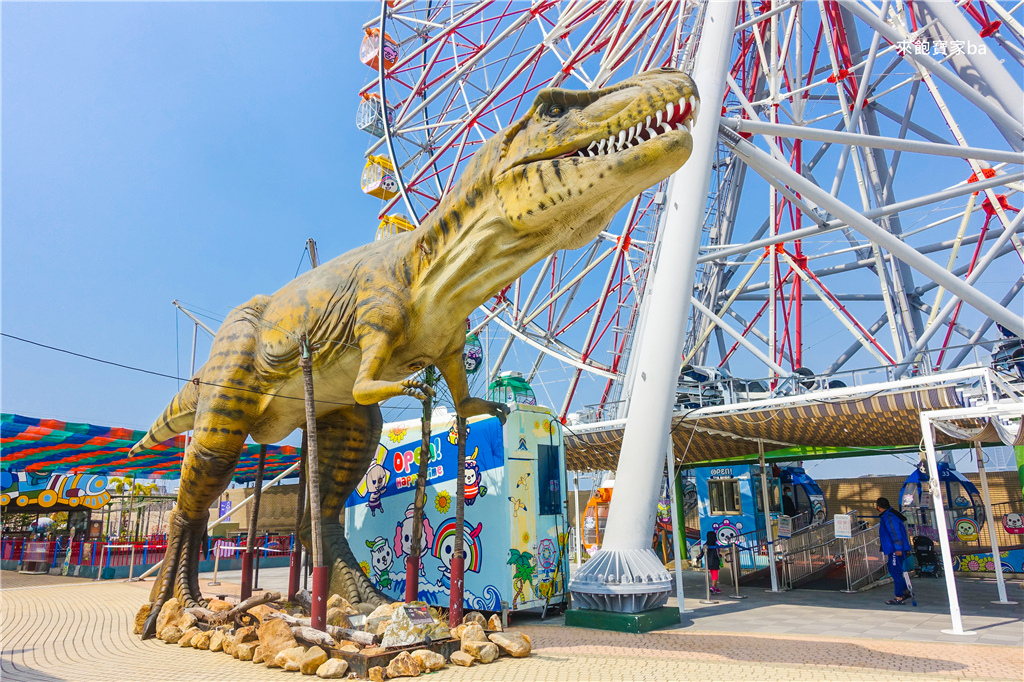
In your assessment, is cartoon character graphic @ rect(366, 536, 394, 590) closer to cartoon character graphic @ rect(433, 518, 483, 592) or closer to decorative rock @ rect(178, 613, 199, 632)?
cartoon character graphic @ rect(433, 518, 483, 592)

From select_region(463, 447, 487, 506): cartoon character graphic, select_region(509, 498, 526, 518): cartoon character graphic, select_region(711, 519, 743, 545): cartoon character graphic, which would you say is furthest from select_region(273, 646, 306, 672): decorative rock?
select_region(711, 519, 743, 545): cartoon character graphic

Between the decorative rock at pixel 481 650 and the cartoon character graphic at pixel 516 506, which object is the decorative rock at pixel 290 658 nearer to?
the decorative rock at pixel 481 650

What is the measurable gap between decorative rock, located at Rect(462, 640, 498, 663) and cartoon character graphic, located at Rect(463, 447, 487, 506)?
297cm

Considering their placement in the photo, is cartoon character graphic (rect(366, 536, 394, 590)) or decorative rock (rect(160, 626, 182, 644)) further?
cartoon character graphic (rect(366, 536, 394, 590))

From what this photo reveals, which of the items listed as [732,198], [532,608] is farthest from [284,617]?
[732,198]

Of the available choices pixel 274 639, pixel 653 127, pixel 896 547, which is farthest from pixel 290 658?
pixel 896 547

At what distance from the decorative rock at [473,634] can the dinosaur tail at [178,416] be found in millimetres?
3996

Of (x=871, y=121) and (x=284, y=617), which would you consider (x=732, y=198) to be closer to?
(x=871, y=121)

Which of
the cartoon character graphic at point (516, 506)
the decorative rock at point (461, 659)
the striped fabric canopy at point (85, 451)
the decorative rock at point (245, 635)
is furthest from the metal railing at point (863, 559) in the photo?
the striped fabric canopy at point (85, 451)

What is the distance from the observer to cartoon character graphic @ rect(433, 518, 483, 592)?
28.5 feet

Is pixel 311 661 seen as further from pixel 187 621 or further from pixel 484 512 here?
pixel 484 512

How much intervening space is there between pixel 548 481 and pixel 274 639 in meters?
4.42

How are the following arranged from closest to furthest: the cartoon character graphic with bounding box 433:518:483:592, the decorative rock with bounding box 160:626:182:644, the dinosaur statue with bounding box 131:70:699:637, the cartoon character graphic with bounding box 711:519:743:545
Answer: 1. the dinosaur statue with bounding box 131:70:699:637
2. the decorative rock with bounding box 160:626:182:644
3. the cartoon character graphic with bounding box 433:518:483:592
4. the cartoon character graphic with bounding box 711:519:743:545

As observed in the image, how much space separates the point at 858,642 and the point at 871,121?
16.6 metres
